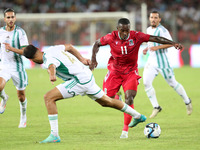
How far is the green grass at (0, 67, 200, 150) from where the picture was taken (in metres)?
7.81

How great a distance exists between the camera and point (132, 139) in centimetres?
841

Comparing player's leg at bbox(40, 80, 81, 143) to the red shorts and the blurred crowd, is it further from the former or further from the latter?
the blurred crowd

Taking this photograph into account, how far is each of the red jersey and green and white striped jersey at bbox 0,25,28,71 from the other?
181cm

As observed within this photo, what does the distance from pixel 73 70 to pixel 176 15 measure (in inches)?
907

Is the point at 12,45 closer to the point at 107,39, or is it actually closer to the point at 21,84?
the point at 21,84

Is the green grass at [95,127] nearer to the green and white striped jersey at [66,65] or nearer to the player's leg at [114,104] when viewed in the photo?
the player's leg at [114,104]

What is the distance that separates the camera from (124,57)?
9367 mm

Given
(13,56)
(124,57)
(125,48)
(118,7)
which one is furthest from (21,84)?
(118,7)

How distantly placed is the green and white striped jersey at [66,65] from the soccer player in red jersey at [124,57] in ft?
3.21

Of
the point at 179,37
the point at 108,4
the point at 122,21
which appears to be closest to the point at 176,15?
the point at 179,37

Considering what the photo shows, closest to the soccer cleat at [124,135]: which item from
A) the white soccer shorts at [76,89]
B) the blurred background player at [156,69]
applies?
the white soccer shorts at [76,89]

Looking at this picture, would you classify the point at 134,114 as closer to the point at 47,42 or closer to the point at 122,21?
the point at 122,21

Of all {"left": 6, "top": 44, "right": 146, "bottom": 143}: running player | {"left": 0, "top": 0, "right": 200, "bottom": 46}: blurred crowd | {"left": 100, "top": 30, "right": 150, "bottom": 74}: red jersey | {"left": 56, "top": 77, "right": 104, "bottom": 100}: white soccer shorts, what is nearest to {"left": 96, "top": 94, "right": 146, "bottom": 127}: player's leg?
{"left": 6, "top": 44, "right": 146, "bottom": 143}: running player

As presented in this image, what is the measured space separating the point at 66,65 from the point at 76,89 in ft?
1.49
